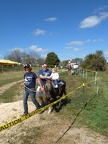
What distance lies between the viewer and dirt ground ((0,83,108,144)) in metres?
5.26

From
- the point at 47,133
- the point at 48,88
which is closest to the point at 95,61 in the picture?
the point at 48,88

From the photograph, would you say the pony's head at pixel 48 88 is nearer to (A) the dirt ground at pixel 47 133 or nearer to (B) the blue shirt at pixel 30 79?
(B) the blue shirt at pixel 30 79

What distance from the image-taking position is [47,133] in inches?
225

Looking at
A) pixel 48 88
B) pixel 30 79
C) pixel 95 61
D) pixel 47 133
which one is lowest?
pixel 47 133

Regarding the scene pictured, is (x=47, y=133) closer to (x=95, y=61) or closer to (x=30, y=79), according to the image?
(x=30, y=79)

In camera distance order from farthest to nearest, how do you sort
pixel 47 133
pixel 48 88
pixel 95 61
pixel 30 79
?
1. pixel 95 61
2. pixel 48 88
3. pixel 30 79
4. pixel 47 133

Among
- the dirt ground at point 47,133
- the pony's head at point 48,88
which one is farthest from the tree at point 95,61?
the dirt ground at point 47,133

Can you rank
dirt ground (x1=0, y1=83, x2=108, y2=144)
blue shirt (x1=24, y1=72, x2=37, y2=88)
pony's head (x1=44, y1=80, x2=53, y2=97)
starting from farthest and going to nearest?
pony's head (x1=44, y1=80, x2=53, y2=97), blue shirt (x1=24, y1=72, x2=37, y2=88), dirt ground (x1=0, y1=83, x2=108, y2=144)

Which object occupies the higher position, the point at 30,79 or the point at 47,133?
the point at 30,79

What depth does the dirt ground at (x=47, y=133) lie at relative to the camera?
17.3 ft

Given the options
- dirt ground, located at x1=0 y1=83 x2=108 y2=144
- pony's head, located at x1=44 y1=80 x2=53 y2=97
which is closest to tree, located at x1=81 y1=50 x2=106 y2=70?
pony's head, located at x1=44 y1=80 x2=53 y2=97

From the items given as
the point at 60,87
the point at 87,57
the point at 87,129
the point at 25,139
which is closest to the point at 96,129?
the point at 87,129

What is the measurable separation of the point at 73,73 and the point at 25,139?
21.3 m

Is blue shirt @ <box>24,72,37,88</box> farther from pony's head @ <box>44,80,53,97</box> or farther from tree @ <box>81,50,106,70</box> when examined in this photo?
tree @ <box>81,50,106,70</box>
